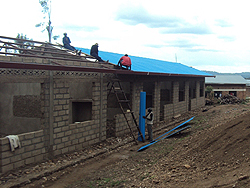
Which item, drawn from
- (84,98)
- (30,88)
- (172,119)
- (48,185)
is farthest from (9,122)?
(172,119)

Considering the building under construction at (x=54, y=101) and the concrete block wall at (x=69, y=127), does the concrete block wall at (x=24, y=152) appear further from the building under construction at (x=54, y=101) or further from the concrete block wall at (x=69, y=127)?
the concrete block wall at (x=69, y=127)

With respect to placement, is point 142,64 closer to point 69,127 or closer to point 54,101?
point 69,127

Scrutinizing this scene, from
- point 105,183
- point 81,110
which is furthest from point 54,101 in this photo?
point 81,110

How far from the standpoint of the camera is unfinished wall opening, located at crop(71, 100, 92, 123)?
14.9 m

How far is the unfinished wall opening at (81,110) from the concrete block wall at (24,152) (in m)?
6.21

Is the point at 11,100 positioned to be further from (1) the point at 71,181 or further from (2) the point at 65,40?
(1) the point at 71,181

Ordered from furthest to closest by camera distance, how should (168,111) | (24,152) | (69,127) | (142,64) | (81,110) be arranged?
(142,64) → (168,111) → (81,110) → (69,127) → (24,152)

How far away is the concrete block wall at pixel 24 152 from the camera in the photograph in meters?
7.43

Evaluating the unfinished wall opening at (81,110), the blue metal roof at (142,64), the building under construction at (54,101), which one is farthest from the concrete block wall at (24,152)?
the blue metal roof at (142,64)

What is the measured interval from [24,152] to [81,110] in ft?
23.4

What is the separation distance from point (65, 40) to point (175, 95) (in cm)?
919

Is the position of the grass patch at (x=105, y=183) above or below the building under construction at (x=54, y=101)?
below

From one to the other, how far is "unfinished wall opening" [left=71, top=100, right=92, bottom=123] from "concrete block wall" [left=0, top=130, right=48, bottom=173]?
20.4 ft

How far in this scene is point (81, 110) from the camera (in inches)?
594
